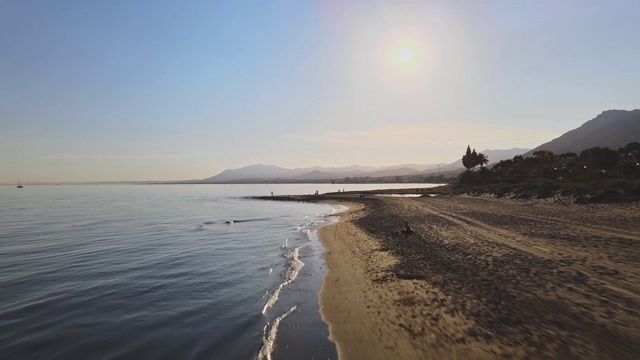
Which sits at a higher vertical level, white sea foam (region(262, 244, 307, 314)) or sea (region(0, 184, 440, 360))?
sea (region(0, 184, 440, 360))

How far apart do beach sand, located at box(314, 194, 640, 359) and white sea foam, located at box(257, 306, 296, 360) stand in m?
1.59

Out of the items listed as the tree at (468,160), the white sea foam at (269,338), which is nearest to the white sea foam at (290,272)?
the white sea foam at (269,338)

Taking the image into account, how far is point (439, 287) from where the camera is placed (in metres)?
11.7

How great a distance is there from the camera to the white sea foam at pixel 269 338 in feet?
26.7

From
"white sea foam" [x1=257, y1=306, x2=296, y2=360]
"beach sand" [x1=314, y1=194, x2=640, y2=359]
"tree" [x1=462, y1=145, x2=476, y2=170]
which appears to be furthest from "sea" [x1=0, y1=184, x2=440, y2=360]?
"tree" [x1=462, y1=145, x2=476, y2=170]

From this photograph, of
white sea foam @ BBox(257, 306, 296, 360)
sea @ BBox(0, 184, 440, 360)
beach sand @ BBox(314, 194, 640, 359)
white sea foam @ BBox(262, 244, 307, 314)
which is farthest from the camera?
white sea foam @ BBox(262, 244, 307, 314)

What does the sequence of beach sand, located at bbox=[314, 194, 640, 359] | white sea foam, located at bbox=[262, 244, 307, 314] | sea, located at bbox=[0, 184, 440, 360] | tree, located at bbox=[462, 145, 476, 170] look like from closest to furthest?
1. beach sand, located at bbox=[314, 194, 640, 359]
2. sea, located at bbox=[0, 184, 440, 360]
3. white sea foam, located at bbox=[262, 244, 307, 314]
4. tree, located at bbox=[462, 145, 476, 170]

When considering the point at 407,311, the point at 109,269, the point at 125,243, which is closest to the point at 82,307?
the point at 109,269

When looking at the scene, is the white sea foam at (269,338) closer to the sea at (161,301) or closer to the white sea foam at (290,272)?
the sea at (161,301)

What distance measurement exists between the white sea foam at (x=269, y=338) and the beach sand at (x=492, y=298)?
1586 mm

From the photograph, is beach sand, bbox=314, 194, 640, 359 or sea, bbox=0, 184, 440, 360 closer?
beach sand, bbox=314, 194, 640, 359

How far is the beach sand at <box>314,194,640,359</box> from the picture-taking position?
24.1 ft

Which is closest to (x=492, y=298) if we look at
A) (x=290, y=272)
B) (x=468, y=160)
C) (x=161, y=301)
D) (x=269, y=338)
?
(x=269, y=338)

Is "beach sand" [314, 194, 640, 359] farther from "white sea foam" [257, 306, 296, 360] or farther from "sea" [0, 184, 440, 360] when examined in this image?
"white sea foam" [257, 306, 296, 360]
